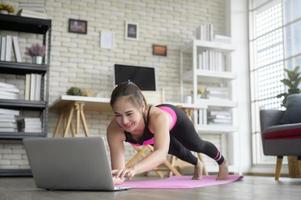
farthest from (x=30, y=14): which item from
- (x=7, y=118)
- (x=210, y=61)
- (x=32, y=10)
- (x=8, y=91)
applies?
(x=210, y=61)

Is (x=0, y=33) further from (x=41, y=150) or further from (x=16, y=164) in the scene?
(x=41, y=150)

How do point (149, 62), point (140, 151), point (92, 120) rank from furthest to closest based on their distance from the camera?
point (149, 62) → point (92, 120) → point (140, 151)

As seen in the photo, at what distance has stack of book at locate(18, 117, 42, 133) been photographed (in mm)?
4562

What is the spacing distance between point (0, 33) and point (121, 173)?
3.64 meters

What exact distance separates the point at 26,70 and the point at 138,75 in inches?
53.1

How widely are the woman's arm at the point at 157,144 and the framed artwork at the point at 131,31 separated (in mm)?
3468

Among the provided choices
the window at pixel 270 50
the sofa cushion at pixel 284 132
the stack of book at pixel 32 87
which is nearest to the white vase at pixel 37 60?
the stack of book at pixel 32 87

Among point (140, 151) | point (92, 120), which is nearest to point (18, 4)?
point (92, 120)

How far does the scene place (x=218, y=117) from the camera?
18.1ft

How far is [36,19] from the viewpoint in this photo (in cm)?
470

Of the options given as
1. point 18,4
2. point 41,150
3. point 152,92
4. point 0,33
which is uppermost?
point 18,4

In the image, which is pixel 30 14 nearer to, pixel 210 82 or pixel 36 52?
pixel 36 52

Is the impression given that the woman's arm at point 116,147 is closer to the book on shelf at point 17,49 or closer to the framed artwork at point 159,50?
the book on shelf at point 17,49

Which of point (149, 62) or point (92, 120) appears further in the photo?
point (149, 62)
